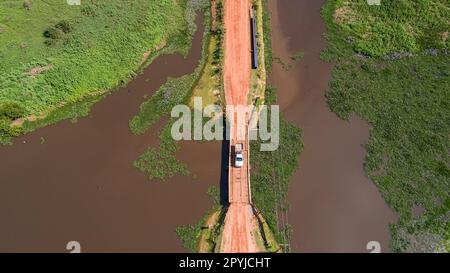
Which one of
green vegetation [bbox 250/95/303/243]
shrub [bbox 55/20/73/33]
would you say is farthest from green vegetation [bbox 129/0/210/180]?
shrub [bbox 55/20/73/33]

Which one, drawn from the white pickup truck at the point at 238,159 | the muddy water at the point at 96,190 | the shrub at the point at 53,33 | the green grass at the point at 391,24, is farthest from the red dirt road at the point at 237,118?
the shrub at the point at 53,33

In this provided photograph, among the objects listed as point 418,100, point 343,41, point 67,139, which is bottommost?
point 67,139

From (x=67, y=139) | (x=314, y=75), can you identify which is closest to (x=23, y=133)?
(x=67, y=139)

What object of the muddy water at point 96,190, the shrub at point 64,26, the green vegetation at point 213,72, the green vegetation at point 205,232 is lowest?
the green vegetation at point 205,232

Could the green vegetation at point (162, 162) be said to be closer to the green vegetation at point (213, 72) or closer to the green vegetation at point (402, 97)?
the green vegetation at point (213, 72)

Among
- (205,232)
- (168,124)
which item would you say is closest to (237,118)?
(168,124)

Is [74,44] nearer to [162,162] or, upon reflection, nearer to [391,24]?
[162,162]
